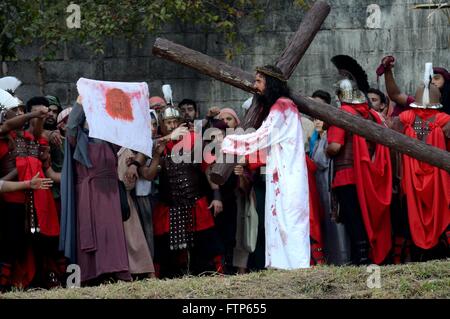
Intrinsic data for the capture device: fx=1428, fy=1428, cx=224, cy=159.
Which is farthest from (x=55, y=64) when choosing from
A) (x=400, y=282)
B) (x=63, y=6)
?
(x=400, y=282)

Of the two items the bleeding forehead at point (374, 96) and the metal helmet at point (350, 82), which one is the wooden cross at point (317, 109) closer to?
the metal helmet at point (350, 82)

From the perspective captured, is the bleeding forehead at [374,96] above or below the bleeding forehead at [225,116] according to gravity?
above

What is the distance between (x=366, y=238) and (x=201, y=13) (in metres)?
4.10

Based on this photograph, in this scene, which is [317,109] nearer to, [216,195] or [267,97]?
[267,97]

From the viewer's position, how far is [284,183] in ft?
41.6

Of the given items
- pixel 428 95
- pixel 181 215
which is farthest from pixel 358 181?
pixel 181 215

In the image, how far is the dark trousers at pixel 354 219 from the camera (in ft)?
46.7

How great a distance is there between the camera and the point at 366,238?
46.8 ft

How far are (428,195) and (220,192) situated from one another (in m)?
2.11

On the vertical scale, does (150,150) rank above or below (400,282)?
above

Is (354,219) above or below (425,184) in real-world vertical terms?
below

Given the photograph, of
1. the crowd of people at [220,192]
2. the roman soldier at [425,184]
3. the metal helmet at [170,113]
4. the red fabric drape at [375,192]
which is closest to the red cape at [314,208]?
the crowd of people at [220,192]

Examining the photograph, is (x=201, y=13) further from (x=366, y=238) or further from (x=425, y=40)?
(x=366, y=238)

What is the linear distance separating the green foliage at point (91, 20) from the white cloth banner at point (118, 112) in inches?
110
